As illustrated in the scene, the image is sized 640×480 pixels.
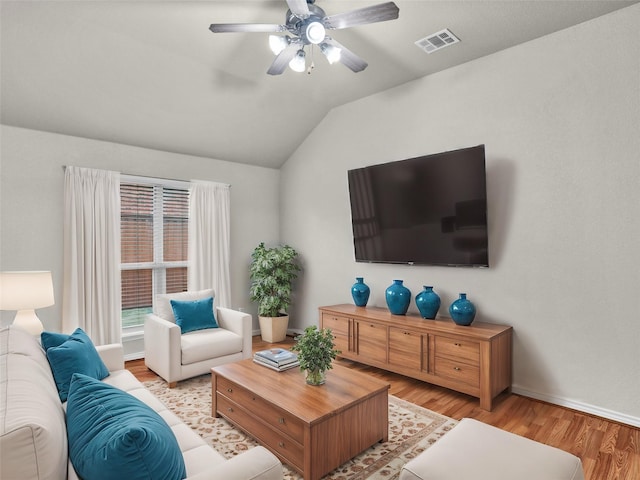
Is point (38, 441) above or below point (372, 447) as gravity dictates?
above

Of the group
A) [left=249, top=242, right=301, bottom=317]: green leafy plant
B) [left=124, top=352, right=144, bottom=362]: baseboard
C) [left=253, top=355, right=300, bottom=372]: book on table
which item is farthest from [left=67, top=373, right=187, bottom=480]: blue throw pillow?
[left=249, top=242, right=301, bottom=317]: green leafy plant

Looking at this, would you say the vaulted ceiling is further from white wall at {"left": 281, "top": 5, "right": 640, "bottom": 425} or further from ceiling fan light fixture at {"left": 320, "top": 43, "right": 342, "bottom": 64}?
ceiling fan light fixture at {"left": 320, "top": 43, "right": 342, "bottom": 64}

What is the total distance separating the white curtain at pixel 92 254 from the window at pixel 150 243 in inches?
9.6

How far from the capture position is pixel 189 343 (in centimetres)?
358

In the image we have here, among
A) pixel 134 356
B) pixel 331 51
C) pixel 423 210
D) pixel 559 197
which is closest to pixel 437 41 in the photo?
pixel 331 51

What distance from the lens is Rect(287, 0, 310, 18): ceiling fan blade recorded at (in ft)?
7.52

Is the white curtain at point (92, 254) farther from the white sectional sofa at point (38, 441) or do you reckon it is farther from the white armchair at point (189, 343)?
the white sectional sofa at point (38, 441)

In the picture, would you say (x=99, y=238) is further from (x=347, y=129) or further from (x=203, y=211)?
(x=347, y=129)

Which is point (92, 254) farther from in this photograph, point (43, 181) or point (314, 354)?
point (314, 354)

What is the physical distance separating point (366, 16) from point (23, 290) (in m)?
3.38

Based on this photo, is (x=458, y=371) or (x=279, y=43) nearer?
(x=279, y=43)

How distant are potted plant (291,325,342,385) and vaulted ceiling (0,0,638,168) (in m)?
2.59

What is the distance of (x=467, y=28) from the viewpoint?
321 cm

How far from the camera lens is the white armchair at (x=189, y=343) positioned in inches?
137
